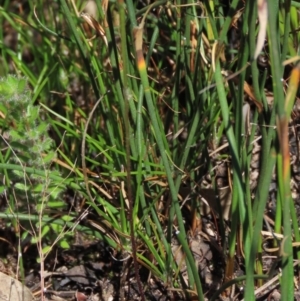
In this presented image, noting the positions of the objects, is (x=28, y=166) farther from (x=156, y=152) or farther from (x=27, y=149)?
(x=156, y=152)

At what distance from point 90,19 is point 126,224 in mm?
405

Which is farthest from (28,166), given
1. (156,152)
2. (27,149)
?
(156,152)

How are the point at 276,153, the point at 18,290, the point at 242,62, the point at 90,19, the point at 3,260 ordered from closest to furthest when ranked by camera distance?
the point at 276,153 < the point at 242,62 < the point at 90,19 < the point at 18,290 < the point at 3,260

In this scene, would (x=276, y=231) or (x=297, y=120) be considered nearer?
(x=276, y=231)

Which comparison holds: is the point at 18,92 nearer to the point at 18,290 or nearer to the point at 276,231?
the point at 18,290

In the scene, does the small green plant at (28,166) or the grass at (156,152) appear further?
the small green plant at (28,166)

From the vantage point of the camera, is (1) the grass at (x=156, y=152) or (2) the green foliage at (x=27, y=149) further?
(2) the green foliage at (x=27, y=149)

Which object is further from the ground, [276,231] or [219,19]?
[219,19]

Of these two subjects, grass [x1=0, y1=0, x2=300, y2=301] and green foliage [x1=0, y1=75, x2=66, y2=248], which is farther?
green foliage [x1=0, y1=75, x2=66, y2=248]

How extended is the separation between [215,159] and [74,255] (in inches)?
15.4

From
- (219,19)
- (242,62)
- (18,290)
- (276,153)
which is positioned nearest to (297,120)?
(219,19)

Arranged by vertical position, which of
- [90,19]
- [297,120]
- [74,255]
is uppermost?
[90,19]

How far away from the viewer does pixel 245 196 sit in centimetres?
113

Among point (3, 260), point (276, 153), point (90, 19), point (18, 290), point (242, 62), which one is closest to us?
point (276, 153)
